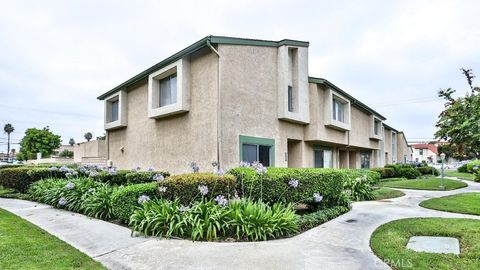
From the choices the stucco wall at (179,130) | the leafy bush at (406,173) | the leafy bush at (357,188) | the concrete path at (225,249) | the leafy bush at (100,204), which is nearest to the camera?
the concrete path at (225,249)

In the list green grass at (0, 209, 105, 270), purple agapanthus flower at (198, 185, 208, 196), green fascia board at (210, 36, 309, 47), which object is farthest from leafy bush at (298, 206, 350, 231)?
green fascia board at (210, 36, 309, 47)

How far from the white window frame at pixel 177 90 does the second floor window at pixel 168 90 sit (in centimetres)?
16

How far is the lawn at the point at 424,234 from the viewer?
14.4ft

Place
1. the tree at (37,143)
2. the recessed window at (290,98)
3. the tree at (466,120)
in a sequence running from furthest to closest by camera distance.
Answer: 1. the tree at (37,143)
2. the recessed window at (290,98)
3. the tree at (466,120)

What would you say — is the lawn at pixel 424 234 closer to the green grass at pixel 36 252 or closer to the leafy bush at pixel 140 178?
the green grass at pixel 36 252

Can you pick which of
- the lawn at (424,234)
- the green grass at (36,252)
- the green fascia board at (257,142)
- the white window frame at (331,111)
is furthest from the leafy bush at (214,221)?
the white window frame at (331,111)

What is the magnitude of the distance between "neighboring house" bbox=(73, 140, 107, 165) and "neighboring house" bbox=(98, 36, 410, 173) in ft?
23.0

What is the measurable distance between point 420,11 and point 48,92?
97.1 ft

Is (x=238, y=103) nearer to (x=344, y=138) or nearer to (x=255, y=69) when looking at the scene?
(x=255, y=69)

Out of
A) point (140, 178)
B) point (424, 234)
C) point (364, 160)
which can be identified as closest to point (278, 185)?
point (424, 234)

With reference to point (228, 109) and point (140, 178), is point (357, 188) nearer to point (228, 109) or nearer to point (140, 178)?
point (228, 109)

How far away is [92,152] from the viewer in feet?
85.3

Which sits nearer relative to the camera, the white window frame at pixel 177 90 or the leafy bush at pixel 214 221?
the leafy bush at pixel 214 221

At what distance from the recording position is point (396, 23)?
13289mm
